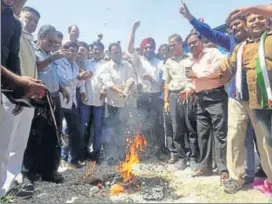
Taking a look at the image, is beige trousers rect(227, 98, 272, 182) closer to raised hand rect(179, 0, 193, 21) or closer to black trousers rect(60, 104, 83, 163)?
raised hand rect(179, 0, 193, 21)

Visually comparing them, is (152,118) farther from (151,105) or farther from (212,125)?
(212,125)

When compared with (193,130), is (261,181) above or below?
below

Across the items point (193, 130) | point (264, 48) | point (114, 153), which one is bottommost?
point (114, 153)

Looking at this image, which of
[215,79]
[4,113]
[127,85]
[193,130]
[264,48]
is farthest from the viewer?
[127,85]

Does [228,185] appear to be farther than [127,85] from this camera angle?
No

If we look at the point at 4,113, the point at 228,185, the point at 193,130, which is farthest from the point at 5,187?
the point at 193,130

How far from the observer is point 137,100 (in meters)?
6.75

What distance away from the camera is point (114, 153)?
6477mm

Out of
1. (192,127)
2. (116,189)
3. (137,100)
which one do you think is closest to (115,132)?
(137,100)

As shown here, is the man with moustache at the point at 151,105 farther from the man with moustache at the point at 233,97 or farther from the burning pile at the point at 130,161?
the man with moustache at the point at 233,97

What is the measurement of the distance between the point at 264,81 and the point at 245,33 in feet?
2.69

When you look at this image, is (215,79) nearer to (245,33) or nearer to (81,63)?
(245,33)

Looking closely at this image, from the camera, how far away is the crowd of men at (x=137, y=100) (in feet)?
11.9

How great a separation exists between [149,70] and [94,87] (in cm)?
114
